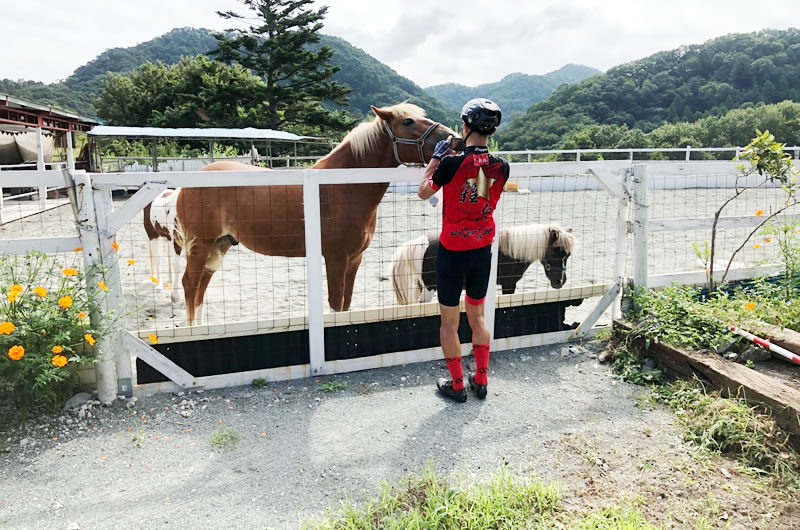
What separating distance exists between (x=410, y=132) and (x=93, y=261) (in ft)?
7.06

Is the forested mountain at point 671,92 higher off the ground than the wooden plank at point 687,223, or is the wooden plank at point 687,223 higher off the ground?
the forested mountain at point 671,92

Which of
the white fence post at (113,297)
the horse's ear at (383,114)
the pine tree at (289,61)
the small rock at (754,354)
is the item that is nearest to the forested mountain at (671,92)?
the pine tree at (289,61)

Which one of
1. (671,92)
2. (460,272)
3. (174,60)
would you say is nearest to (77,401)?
(460,272)

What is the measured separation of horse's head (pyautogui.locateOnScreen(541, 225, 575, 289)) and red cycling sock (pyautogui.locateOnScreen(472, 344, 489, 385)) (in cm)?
186

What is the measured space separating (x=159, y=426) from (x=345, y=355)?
3.94 ft

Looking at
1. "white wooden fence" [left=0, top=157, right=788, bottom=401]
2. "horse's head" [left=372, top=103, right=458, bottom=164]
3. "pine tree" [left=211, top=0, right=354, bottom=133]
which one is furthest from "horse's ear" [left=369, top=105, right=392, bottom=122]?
"pine tree" [left=211, top=0, right=354, bottom=133]

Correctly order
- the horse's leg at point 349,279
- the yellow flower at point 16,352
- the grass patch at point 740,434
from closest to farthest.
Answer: the grass patch at point 740,434 → the yellow flower at point 16,352 → the horse's leg at point 349,279

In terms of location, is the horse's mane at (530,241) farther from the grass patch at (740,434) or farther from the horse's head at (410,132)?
the grass patch at (740,434)

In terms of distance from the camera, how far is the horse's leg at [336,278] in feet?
12.2

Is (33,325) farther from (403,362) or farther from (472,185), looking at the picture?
(472,185)

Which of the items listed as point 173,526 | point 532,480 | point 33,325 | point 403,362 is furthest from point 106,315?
point 532,480

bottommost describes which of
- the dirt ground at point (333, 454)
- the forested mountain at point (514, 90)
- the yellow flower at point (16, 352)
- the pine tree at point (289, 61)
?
the dirt ground at point (333, 454)

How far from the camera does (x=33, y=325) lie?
2.68 m

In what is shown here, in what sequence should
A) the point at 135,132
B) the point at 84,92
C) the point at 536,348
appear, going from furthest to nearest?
1. the point at 84,92
2. the point at 135,132
3. the point at 536,348
